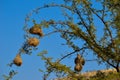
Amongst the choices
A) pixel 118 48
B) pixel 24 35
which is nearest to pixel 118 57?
pixel 118 48

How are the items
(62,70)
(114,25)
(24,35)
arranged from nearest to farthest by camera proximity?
(62,70)
(24,35)
(114,25)

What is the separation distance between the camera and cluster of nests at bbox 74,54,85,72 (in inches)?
361

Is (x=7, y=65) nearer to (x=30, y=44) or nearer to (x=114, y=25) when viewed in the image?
(x=30, y=44)

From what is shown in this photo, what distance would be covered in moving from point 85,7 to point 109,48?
1113 mm

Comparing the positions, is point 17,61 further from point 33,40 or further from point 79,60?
point 79,60

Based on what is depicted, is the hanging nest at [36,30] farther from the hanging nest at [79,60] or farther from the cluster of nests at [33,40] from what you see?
the hanging nest at [79,60]

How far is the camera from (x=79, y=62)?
960 cm

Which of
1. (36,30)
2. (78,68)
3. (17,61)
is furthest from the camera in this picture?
(78,68)

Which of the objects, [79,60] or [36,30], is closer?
[36,30]

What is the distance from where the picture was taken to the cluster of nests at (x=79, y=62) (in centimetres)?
917

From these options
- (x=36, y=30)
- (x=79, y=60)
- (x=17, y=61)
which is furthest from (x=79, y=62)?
(x=17, y=61)

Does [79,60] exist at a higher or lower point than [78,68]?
higher

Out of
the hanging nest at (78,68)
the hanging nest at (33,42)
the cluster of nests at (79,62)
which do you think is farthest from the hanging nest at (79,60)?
the hanging nest at (33,42)

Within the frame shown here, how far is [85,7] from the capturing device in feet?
32.2
